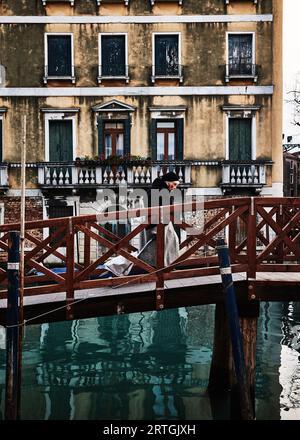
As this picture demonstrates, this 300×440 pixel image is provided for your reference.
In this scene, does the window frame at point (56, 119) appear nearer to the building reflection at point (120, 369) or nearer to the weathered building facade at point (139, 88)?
the weathered building facade at point (139, 88)

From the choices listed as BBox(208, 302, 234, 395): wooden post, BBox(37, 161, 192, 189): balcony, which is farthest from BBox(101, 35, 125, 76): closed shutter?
BBox(208, 302, 234, 395): wooden post

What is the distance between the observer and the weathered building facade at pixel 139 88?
19297mm

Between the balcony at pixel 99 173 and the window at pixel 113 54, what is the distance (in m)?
3.39

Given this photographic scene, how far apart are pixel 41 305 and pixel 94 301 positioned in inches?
26.7

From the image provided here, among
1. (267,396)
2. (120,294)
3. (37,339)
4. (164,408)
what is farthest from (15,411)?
(37,339)

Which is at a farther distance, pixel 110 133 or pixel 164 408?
pixel 110 133

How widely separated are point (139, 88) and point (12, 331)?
14.7 metres

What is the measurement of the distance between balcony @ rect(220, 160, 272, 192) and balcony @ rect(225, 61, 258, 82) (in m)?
3.03

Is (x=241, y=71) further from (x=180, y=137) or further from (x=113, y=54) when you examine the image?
(x=113, y=54)

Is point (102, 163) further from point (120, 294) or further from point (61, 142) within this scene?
point (120, 294)

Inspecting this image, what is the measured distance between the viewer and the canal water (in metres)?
8.16

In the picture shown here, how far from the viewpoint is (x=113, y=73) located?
1944 cm

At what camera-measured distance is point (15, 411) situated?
6.09 meters

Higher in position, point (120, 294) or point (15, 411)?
point (120, 294)
